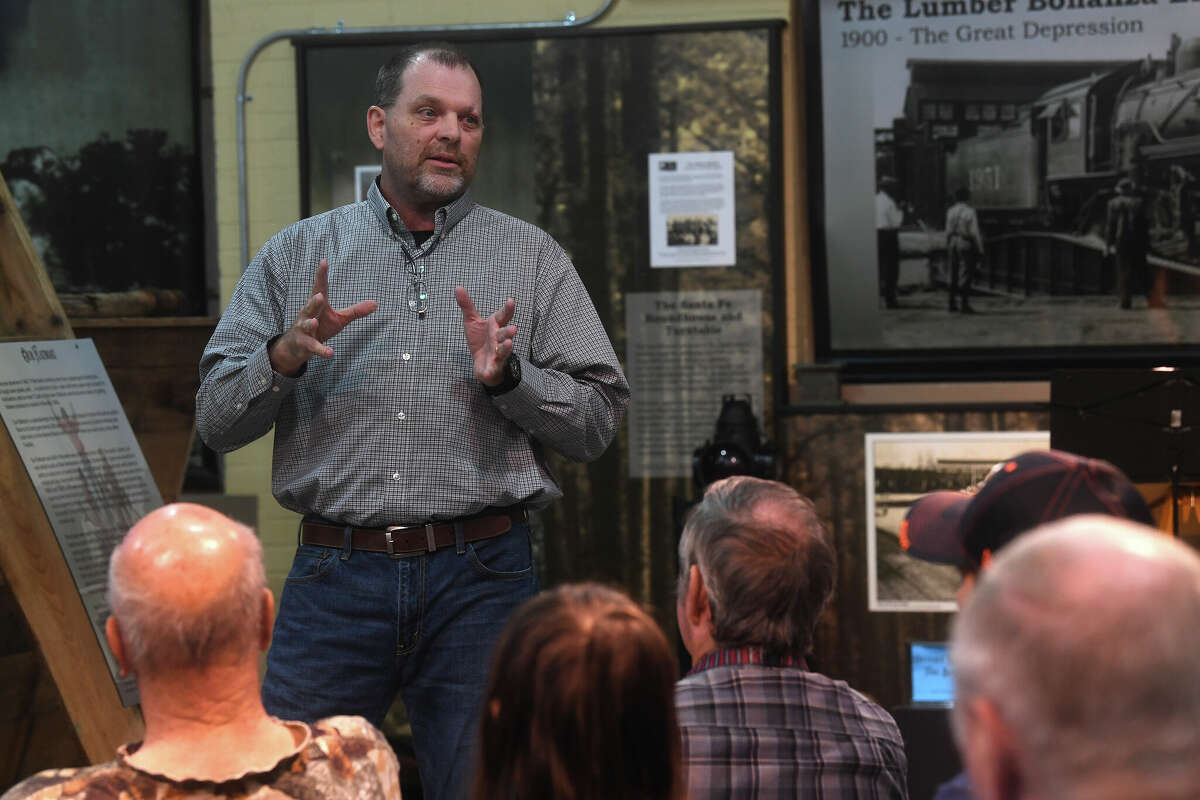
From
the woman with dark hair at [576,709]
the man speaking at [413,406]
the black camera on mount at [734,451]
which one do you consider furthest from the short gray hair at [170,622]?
the black camera on mount at [734,451]

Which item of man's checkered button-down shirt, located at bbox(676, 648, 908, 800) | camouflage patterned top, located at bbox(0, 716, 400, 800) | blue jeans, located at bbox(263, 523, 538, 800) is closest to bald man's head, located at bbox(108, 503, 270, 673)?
camouflage patterned top, located at bbox(0, 716, 400, 800)

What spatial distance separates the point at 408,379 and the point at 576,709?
4.39 ft

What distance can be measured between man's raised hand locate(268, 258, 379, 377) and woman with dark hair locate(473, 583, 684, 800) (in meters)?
1.14

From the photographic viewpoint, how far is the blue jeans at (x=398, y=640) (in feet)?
7.95

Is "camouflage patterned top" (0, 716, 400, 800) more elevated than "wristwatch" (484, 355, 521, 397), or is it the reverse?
"wristwatch" (484, 355, 521, 397)

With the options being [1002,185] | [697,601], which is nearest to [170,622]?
[697,601]

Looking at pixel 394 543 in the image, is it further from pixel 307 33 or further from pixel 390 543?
pixel 307 33

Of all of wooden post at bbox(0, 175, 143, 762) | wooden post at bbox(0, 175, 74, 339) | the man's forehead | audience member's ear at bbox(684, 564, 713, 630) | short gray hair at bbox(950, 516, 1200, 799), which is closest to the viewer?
short gray hair at bbox(950, 516, 1200, 799)

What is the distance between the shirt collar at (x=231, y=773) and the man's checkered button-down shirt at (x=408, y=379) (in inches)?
35.4

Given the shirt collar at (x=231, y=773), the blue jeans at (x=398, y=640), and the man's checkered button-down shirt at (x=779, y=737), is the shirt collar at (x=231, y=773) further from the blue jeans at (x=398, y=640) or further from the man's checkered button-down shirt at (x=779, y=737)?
the blue jeans at (x=398, y=640)

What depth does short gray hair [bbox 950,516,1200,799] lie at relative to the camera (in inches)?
33.0

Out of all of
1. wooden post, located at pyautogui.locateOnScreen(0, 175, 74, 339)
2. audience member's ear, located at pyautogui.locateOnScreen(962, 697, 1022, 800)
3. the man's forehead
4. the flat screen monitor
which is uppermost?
the man's forehead

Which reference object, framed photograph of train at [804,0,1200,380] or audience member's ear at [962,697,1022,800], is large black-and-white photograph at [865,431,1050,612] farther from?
audience member's ear at [962,697,1022,800]

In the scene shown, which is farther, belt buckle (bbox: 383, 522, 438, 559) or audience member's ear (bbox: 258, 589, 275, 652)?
belt buckle (bbox: 383, 522, 438, 559)
